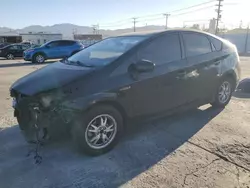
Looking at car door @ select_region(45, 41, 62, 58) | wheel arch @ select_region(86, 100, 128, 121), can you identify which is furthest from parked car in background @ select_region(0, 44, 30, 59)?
wheel arch @ select_region(86, 100, 128, 121)

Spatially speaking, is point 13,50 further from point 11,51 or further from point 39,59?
point 39,59

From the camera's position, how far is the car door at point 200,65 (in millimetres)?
4586

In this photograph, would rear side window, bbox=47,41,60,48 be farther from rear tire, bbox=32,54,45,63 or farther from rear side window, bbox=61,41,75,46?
rear tire, bbox=32,54,45,63

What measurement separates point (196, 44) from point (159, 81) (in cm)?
133

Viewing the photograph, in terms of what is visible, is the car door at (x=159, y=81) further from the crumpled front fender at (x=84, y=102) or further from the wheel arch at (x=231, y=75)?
the wheel arch at (x=231, y=75)

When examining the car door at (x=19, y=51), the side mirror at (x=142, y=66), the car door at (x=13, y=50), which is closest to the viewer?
the side mirror at (x=142, y=66)

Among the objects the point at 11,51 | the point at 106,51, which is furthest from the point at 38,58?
the point at 106,51

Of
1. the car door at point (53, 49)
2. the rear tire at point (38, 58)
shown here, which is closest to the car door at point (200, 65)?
the rear tire at point (38, 58)

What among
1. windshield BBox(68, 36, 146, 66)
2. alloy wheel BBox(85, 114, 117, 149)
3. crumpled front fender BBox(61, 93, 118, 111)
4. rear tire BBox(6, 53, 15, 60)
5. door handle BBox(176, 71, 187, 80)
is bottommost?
rear tire BBox(6, 53, 15, 60)

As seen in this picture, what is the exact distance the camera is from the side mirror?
3662mm

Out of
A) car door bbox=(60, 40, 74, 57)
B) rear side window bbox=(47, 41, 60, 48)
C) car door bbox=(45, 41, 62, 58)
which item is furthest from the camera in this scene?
car door bbox=(60, 40, 74, 57)

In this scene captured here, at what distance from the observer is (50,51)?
1855cm

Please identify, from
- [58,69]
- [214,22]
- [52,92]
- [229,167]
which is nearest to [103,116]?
[52,92]

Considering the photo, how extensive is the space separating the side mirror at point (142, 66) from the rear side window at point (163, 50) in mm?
232
